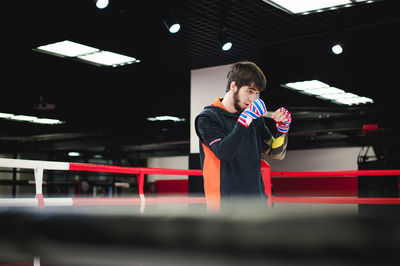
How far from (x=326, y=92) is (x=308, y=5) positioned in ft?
16.4

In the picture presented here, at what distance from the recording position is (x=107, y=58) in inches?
287

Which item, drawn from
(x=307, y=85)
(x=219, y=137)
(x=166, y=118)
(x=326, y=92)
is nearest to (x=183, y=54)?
(x=307, y=85)

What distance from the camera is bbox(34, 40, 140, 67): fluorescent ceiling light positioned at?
21.7 ft

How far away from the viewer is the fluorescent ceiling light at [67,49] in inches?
257

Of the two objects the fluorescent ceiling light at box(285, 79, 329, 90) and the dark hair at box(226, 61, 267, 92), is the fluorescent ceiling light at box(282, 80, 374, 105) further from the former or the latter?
the dark hair at box(226, 61, 267, 92)

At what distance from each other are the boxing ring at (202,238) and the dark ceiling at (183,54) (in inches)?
188

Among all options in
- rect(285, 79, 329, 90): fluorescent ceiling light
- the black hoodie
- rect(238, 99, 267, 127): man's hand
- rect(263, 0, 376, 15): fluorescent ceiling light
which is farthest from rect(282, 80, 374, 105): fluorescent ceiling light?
rect(238, 99, 267, 127): man's hand

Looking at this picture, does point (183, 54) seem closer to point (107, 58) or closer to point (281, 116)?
point (107, 58)

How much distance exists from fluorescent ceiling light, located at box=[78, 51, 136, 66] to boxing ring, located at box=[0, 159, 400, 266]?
6507mm

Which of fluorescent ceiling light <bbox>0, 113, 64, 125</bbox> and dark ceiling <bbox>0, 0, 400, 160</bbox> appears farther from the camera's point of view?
fluorescent ceiling light <bbox>0, 113, 64, 125</bbox>

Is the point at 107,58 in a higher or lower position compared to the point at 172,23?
higher

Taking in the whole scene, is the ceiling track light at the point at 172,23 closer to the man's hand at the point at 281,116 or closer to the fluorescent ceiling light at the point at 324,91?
the man's hand at the point at 281,116

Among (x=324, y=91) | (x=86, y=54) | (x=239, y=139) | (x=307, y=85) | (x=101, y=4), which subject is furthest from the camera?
(x=324, y=91)

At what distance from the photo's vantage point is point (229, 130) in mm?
1829
